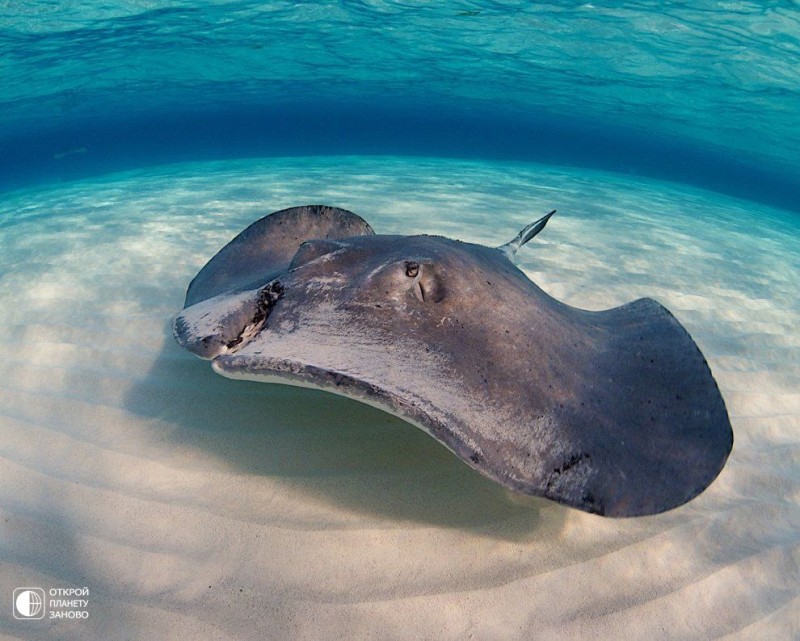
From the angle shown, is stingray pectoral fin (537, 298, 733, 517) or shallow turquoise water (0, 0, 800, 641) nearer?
stingray pectoral fin (537, 298, 733, 517)

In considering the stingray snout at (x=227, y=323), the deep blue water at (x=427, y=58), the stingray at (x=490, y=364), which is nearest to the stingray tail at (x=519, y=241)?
the stingray at (x=490, y=364)

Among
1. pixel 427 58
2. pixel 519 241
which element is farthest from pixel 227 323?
pixel 427 58

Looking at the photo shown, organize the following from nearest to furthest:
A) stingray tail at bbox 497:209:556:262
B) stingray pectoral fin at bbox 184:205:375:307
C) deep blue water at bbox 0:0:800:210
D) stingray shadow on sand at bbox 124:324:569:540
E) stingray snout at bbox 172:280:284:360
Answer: stingray snout at bbox 172:280:284:360 < stingray shadow on sand at bbox 124:324:569:540 < stingray pectoral fin at bbox 184:205:375:307 < stingray tail at bbox 497:209:556:262 < deep blue water at bbox 0:0:800:210

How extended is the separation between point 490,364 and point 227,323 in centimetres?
127

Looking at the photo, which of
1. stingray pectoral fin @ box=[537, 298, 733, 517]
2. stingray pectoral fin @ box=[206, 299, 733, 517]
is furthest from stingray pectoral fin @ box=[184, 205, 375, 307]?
stingray pectoral fin @ box=[537, 298, 733, 517]

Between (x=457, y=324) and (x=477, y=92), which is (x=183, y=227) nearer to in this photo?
(x=457, y=324)

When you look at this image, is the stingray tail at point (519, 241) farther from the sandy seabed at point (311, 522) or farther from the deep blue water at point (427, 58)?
the deep blue water at point (427, 58)

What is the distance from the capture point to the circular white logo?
1.93 meters

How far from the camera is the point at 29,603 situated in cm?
196

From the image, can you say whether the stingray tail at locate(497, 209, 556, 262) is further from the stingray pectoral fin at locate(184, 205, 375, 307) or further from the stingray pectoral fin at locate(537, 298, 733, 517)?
the stingray pectoral fin at locate(537, 298, 733, 517)

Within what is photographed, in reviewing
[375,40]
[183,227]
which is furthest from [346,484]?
[375,40]

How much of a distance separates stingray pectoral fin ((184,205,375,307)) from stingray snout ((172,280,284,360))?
1.59 ft

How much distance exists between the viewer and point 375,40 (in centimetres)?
2758

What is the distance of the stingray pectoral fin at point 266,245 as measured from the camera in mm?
3320
